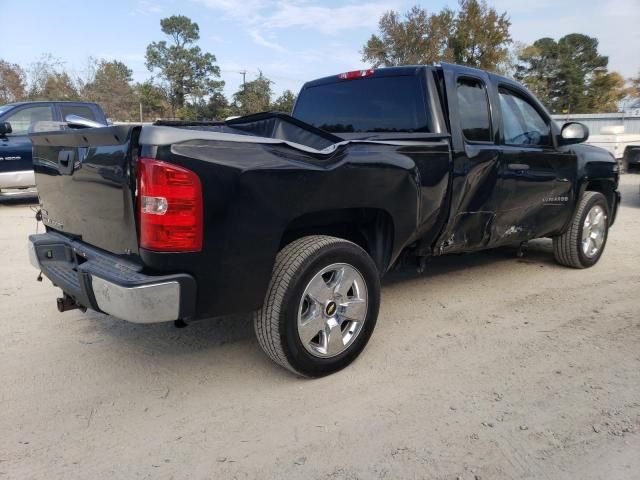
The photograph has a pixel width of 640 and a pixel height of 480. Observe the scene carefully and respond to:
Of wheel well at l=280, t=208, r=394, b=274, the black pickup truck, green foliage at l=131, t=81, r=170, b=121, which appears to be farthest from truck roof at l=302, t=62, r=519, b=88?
green foliage at l=131, t=81, r=170, b=121

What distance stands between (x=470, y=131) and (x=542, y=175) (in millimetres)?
1078

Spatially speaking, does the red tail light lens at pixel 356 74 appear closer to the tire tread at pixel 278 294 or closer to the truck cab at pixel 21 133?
the tire tread at pixel 278 294

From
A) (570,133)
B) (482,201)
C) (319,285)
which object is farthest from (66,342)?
(570,133)

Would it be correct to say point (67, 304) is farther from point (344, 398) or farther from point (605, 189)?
point (605, 189)

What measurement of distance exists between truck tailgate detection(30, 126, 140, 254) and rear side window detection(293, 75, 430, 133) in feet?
6.96

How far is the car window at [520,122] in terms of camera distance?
14.5 feet

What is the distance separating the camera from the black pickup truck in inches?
97.0

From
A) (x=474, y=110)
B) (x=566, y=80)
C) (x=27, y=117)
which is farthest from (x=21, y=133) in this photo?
(x=566, y=80)

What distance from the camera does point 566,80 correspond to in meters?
51.1

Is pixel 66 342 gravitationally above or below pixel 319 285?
below

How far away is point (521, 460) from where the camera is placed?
237cm

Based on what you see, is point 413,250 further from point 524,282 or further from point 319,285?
point 524,282

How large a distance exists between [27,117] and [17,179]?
4.01ft

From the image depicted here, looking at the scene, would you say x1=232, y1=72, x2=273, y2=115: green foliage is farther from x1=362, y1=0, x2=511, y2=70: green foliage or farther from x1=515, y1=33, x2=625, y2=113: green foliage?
x1=515, y1=33, x2=625, y2=113: green foliage
